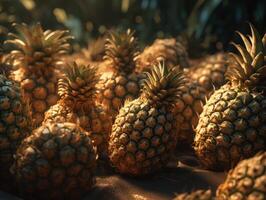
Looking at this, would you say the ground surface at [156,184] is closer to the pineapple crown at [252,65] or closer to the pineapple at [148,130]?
the pineapple at [148,130]

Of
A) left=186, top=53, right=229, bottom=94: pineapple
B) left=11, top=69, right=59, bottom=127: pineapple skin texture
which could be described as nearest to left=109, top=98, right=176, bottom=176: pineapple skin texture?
left=11, top=69, right=59, bottom=127: pineapple skin texture

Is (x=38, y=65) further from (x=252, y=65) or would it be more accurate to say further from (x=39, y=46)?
(x=252, y=65)

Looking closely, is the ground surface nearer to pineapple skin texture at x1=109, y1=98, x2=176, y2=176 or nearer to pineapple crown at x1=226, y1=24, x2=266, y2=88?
pineapple skin texture at x1=109, y1=98, x2=176, y2=176

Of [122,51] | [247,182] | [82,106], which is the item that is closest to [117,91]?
[122,51]

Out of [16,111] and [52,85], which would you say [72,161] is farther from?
[52,85]

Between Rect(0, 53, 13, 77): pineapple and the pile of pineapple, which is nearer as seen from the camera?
the pile of pineapple

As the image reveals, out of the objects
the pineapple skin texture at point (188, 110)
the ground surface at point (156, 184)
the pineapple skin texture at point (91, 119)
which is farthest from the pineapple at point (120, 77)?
the ground surface at point (156, 184)

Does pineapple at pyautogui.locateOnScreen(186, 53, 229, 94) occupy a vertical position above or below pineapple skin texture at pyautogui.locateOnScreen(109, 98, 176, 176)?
above
